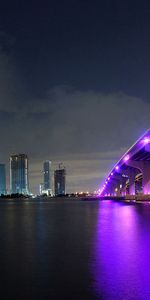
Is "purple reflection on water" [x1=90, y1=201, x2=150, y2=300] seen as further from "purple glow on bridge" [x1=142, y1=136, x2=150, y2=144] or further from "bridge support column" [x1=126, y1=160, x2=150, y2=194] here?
"bridge support column" [x1=126, y1=160, x2=150, y2=194]

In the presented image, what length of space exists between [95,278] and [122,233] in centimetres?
1612

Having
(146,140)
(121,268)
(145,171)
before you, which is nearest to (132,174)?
(145,171)

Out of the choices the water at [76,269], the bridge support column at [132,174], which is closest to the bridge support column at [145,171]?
the bridge support column at [132,174]

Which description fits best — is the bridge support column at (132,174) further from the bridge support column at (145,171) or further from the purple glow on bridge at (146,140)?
the purple glow on bridge at (146,140)

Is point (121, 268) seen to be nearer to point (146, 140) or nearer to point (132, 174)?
point (146, 140)

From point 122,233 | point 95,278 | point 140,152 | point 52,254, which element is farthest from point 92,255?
point 140,152

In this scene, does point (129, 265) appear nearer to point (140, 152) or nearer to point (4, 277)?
point (4, 277)

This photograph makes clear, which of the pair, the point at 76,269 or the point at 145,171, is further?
the point at 145,171

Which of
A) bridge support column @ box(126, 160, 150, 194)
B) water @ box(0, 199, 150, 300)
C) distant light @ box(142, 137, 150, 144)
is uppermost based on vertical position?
distant light @ box(142, 137, 150, 144)

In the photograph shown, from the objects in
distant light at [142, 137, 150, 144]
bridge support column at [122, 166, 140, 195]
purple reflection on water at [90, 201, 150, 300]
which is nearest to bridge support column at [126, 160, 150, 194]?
distant light at [142, 137, 150, 144]

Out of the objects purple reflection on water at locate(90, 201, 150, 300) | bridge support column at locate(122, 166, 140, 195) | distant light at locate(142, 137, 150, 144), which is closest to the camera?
purple reflection on water at locate(90, 201, 150, 300)

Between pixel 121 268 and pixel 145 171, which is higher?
pixel 145 171

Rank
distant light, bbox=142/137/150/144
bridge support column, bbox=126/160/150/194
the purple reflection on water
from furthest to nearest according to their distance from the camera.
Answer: bridge support column, bbox=126/160/150/194 → distant light, bbox=142/137/150/144 → the purple reflection on water

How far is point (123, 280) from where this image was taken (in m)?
14.2
